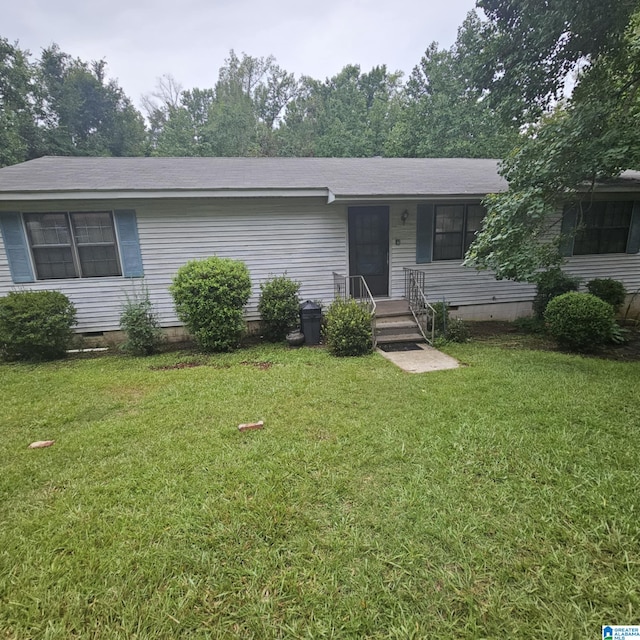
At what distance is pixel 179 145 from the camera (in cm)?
2209

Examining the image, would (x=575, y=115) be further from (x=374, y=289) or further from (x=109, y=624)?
(x=109, y=624)

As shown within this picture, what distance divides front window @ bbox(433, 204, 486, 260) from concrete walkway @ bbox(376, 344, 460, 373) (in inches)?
111

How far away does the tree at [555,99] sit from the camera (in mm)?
4852

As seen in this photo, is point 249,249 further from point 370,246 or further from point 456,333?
point 456,333

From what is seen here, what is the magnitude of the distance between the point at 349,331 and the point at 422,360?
1.26 m

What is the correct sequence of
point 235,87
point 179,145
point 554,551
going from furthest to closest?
point 235,87, point 179,145, point 554,551

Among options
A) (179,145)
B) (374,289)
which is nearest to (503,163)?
(374,289)

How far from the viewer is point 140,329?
602cm

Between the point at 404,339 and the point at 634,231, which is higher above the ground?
the point at 634,231

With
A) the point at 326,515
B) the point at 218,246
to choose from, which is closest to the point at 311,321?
the point at 218,246

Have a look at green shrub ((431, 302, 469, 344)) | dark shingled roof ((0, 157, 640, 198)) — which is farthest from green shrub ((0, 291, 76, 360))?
green shrub ((431, 302, 469, 344))

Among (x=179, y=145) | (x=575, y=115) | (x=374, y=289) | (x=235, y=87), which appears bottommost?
A: (x=374, y=289)

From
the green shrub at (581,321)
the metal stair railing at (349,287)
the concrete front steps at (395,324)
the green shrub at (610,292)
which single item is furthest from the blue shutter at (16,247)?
the green shrub at (610,292)

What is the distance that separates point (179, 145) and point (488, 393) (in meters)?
24.5
